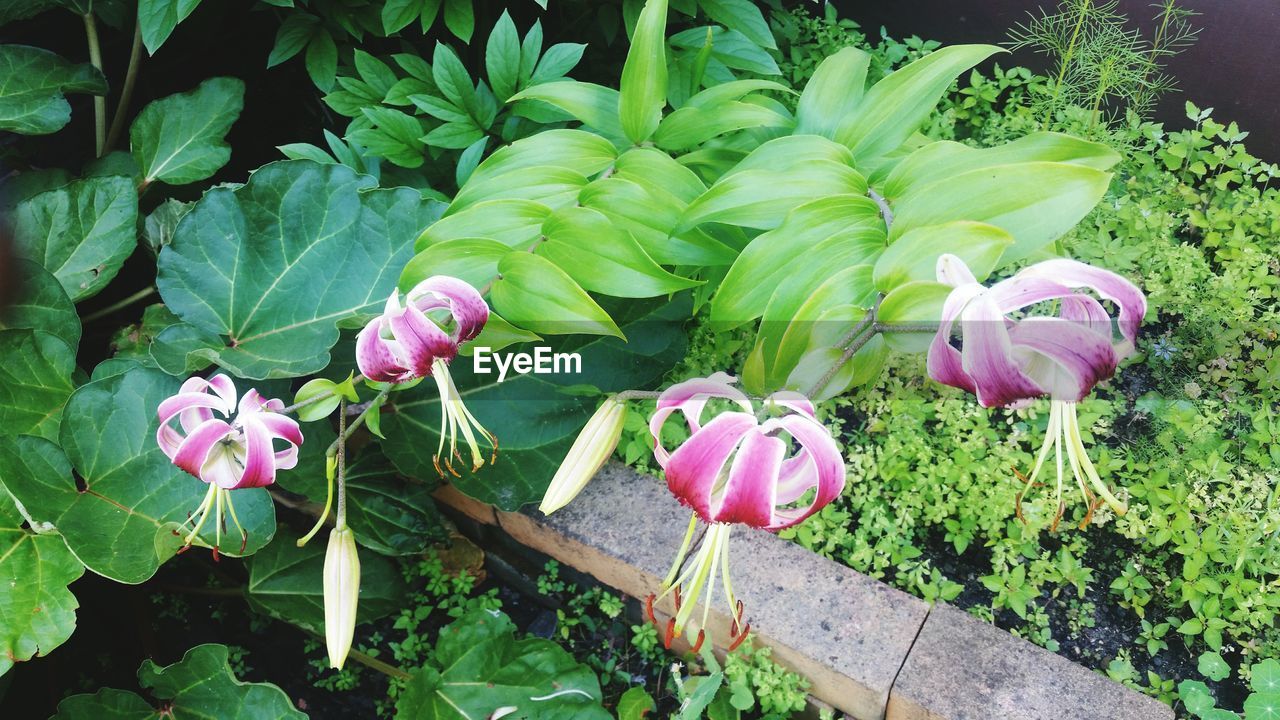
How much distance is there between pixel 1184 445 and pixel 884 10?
4.67 feet

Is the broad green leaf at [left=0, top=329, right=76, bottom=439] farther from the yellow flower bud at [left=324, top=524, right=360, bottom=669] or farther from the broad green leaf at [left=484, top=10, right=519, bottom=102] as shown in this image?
the broad green leaf at [left=484, top=10, right=519, bottom=102]

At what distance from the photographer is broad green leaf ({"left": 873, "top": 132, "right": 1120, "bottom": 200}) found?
89 cm

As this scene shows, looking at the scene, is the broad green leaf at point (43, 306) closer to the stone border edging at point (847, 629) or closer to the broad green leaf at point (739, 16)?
the stone border edging at point (847, 629)

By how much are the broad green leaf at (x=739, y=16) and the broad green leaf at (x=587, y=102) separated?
0.46 metres

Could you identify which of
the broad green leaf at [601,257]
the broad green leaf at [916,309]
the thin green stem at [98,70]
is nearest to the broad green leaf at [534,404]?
the broad green leaf at [601,257]

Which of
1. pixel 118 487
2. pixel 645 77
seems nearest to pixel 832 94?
pixel 645 77

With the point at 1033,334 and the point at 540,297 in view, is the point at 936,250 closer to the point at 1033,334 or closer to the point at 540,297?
the point at 1033,334

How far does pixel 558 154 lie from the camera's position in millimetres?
1175

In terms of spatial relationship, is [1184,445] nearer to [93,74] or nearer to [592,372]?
[592,372]

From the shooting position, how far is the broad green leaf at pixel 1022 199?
2.49 ft

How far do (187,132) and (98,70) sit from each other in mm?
195

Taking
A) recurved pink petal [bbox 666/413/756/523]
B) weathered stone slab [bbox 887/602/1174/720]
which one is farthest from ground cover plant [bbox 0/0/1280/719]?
weathered stone slab [bbox 887/602/1174/720]

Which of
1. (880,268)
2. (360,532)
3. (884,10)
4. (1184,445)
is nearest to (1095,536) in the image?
(1184,445)

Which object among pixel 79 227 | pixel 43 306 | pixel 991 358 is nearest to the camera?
pixel 991 358
